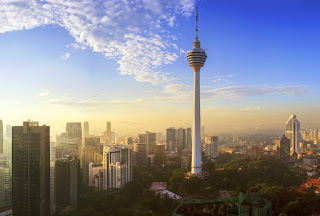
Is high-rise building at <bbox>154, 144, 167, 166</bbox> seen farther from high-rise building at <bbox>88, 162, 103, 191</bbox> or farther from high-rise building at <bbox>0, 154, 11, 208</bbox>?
high-rise building at <bbox>0, 154, 11, 208</bbox>

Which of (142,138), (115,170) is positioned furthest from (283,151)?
(115,170)

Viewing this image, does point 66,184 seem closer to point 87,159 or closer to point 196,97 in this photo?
point 87,159

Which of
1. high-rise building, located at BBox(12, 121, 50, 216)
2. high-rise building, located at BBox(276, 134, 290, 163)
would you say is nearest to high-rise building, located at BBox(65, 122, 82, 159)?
high-rise building, located at BBox(12, 121, 50, 216)

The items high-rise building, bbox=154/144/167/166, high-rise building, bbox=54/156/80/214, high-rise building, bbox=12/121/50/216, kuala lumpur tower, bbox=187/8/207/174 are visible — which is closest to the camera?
high-rise building, bbox=12/121/50/216

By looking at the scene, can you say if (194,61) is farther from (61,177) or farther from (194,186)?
(61,177)

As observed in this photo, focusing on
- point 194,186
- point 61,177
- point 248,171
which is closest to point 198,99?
point 248,171

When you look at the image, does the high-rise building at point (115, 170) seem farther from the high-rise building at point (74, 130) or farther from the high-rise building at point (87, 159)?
the high-rise building at point (74, 130)
